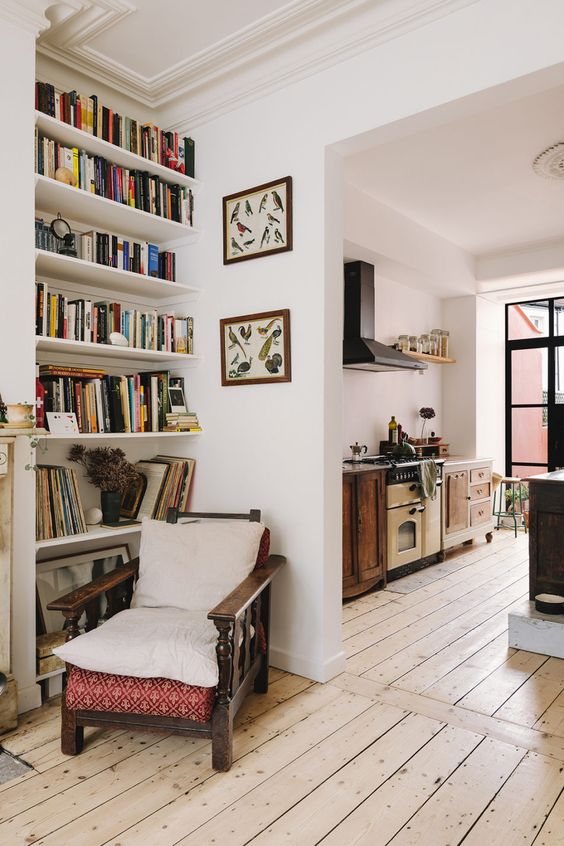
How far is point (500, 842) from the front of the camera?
5.77 feet

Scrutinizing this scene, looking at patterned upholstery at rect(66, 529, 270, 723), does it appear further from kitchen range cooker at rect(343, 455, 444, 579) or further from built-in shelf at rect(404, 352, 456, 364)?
built-in shelf at rect(404, 352, 456, 364)

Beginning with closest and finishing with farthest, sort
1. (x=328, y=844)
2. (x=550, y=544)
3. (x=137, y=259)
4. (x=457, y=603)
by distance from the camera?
(x=328, y=844) → (x=137, y=259) → (x=550, y=544) → (x=457, y=603)

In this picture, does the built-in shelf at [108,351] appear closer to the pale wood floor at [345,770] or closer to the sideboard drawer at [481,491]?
the pale wood floor at [345,770]

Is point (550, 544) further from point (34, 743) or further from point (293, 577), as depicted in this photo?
point (34, 743)

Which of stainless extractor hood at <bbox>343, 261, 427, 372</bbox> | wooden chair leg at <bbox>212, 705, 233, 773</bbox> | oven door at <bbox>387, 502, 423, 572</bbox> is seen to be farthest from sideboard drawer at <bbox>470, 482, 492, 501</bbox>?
wooden chair leg at <bbox>212, 705, 233, 773</bbox>

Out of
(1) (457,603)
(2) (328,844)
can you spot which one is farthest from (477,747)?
(1) (457,603)

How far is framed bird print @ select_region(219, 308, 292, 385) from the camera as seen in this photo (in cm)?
297

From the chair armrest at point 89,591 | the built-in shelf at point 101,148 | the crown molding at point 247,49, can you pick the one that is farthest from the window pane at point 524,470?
the chair armrest at point 89,591

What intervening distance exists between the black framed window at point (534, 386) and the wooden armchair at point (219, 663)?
533 cm

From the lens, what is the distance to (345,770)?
2.12 meters

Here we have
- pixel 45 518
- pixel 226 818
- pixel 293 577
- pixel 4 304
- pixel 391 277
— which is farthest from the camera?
pixel 391 277

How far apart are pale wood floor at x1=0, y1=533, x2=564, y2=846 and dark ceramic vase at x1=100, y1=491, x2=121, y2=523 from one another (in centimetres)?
88

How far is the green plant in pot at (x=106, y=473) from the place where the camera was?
120 inches

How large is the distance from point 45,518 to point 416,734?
181cm
